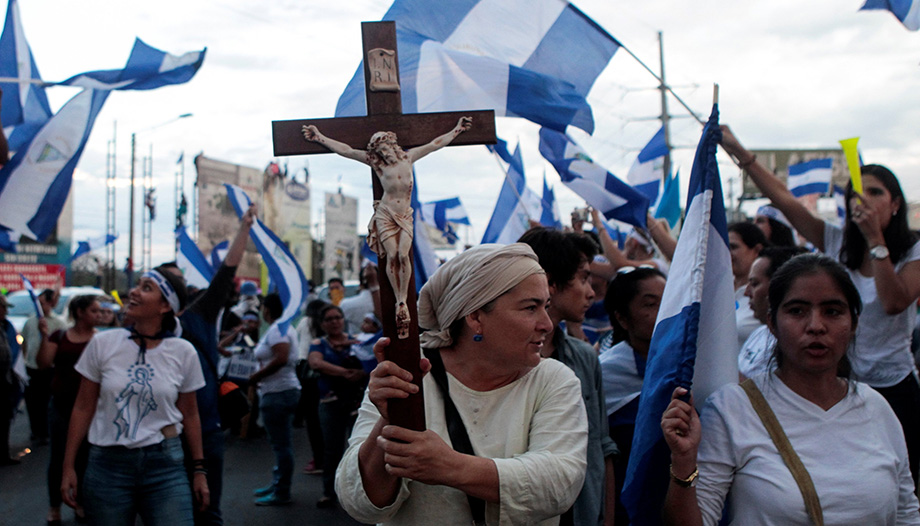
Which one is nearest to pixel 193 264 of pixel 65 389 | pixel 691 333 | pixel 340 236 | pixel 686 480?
pixel 65 389

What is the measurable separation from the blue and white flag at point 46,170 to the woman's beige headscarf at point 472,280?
367 centimetres

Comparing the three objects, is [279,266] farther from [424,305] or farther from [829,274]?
[829,274]

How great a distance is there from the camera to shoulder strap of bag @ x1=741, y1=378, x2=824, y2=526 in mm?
2123

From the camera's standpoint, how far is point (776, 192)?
364cm

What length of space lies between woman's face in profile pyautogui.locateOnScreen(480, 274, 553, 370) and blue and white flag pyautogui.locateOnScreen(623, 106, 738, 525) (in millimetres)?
435

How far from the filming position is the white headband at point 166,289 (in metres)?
4.19

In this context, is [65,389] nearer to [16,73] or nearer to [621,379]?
[16,73]

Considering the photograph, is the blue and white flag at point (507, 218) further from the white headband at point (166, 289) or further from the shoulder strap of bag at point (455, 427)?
the shoulder strap of bag at point (455, 427)

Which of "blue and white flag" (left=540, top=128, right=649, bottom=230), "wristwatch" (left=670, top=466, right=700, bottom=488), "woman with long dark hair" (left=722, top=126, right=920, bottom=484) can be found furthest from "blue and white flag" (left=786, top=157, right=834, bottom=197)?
"wristwatch" (left=670, top=466, right=700, bottom=488)

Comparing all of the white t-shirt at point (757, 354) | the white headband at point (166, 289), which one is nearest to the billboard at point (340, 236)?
the white headband at point (166, 289)

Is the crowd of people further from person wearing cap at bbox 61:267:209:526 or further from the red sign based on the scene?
the red sign

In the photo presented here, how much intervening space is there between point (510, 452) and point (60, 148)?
441cm

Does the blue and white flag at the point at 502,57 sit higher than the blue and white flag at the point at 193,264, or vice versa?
the blue and white flag at the point at 502,57

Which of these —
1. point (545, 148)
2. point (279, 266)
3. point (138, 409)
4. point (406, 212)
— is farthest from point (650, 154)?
point (406, 212)
